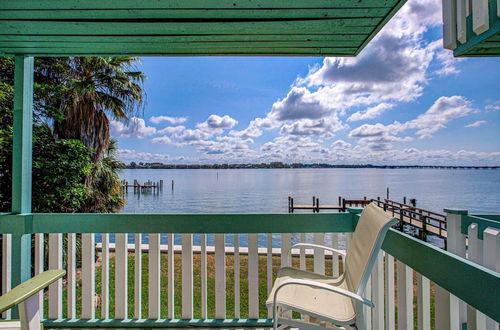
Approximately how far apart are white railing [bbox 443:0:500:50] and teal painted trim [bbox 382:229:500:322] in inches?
36.3

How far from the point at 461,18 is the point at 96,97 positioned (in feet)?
28.1

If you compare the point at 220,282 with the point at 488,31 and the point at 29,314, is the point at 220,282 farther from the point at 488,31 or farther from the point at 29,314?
the point at 488,31

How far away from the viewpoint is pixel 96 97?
8.23 metres

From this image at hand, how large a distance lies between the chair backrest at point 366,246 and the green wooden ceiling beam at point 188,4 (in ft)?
4.04

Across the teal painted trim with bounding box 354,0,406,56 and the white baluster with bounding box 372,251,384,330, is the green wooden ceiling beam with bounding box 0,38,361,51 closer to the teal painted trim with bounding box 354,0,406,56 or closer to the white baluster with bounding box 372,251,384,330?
the teal painted trim with bounding box 354,0,406,56

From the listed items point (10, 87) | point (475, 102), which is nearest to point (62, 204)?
point (10, 87)

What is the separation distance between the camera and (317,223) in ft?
7.95

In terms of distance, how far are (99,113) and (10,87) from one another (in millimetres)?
2182

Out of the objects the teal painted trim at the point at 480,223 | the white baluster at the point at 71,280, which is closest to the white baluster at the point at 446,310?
the teal painted trim at the point at 480,223

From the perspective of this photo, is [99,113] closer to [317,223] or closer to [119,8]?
[119,8]

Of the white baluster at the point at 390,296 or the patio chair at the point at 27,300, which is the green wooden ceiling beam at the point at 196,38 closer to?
the white baluster at the point at 390,296

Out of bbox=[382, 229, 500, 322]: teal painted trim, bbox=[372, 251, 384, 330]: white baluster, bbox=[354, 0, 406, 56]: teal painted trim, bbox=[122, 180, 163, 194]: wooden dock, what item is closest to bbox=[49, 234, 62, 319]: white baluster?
bbox=[372, 251, 384, 330]: white baluster

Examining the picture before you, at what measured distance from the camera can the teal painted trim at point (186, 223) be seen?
7.85 ft

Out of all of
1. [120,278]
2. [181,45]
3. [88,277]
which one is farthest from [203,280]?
[181,45]
